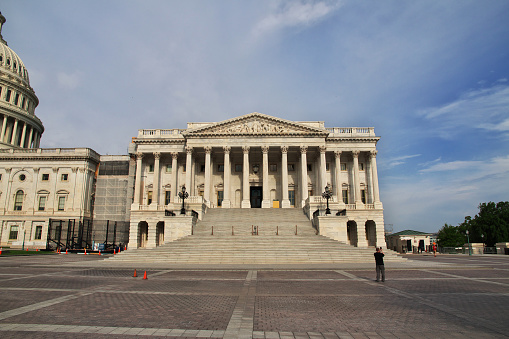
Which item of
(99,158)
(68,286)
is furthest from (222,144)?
(68,286)

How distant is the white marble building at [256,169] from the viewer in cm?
4747

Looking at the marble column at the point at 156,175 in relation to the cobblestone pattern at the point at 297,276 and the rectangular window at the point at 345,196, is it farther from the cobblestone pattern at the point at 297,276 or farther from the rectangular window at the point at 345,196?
the cobblestone pattern at the point at 297,276

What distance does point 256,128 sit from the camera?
48.7 meters

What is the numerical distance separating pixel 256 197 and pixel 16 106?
201ft

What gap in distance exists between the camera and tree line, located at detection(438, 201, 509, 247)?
237 ft

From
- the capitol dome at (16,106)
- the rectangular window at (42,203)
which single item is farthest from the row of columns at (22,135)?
the rectangular window at (42,203)

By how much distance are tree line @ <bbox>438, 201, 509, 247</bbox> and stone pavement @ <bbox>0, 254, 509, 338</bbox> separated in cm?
7181

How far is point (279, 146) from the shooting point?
48.2 meters

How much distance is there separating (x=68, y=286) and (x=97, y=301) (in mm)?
4401

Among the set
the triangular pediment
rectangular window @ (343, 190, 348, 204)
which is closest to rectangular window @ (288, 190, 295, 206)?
rectangular window @ (343, 190, 348, 204)

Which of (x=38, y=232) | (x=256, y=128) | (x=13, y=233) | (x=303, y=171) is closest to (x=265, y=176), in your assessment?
(x=303, y=171)

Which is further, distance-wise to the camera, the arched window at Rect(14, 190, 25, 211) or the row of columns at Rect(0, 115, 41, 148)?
the row of columns at Rect(0, 115, 41, 148)

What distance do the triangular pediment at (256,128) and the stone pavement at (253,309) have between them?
114 feet

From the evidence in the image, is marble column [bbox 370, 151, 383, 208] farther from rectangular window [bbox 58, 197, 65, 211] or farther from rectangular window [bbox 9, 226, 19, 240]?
rectangular window [bbox 9, 226, 19, 240]
